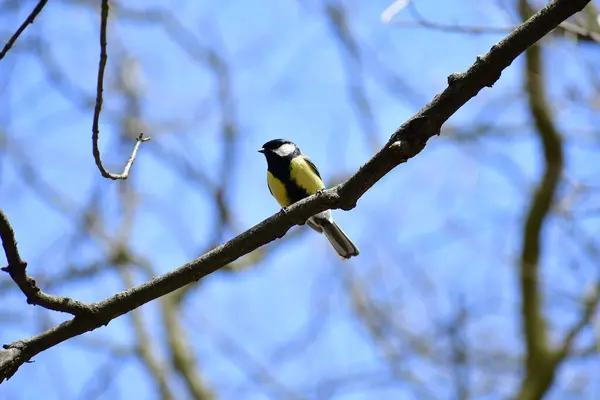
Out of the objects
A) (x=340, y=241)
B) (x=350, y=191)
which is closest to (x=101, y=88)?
(x=350, y=191)

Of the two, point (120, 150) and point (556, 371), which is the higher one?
point (120, 150)

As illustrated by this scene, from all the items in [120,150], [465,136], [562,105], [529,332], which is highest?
[120,150]

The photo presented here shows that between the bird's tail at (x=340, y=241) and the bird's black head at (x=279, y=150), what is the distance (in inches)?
20.7

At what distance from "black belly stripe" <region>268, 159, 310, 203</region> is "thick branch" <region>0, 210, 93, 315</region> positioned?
216 centimetres

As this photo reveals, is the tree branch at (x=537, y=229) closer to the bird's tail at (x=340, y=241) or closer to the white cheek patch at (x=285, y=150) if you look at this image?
the bird's tail at (x=340, y=241)

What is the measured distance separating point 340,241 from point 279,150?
0.77m

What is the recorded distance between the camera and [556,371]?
503 cm

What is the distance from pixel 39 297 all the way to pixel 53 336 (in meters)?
0.15

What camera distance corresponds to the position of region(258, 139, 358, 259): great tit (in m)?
4.13

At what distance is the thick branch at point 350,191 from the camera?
1.93 m

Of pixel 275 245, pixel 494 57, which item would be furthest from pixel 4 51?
pixel 275 245

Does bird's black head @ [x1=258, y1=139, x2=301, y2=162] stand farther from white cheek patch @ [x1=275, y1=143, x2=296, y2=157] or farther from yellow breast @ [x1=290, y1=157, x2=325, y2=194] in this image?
yellow breast @ [x1=290, y1=157, x2=325, y2=194]

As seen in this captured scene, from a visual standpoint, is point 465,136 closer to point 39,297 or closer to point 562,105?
point 562,105

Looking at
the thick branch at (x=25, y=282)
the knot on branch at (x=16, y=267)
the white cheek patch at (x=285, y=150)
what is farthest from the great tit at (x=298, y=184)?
the knot on branch at (x=16, y=267)
